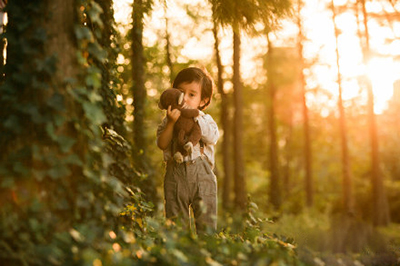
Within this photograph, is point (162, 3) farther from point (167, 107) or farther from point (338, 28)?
point (338, 28)

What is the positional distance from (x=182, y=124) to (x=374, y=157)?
12.7 m

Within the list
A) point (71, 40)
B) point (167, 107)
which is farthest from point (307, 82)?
point (71, 40)

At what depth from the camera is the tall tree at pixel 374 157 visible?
13.8m

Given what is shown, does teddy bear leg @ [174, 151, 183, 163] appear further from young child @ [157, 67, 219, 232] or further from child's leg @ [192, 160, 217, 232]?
child's leg @ [192, 160, 217, 232]

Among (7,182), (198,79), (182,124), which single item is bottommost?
(7,182)

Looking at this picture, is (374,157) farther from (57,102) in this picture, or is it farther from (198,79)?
(57,102)

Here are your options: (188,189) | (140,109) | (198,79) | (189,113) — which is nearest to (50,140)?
(189,113)

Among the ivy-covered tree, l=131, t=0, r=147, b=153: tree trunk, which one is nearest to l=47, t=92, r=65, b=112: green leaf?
the ivy-covered tree

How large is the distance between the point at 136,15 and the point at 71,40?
3.00m

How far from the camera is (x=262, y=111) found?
28.5 meters

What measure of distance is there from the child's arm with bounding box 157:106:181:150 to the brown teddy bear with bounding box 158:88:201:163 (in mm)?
52

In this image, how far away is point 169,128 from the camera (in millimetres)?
3756

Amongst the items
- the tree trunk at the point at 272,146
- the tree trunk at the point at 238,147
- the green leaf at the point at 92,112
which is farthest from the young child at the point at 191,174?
the tree trunk at the point at 272,146

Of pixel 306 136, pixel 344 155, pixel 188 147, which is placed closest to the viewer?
pixel 188 147
